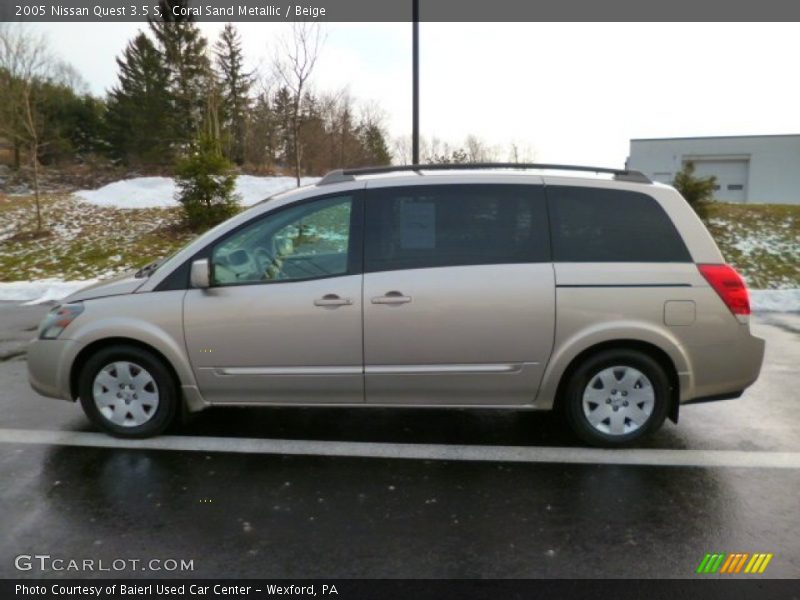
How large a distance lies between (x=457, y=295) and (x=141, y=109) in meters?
35.4

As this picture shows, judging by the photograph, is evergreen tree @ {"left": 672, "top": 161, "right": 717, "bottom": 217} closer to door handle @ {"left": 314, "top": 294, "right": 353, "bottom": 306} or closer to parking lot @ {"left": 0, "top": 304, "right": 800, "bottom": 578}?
parking lot @ {"left": 0, "top": 304, "right": 800, "bottom": 578}

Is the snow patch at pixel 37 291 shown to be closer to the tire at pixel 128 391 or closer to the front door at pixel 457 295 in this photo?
the tire at pixel 128 391

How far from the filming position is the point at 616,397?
3.99m

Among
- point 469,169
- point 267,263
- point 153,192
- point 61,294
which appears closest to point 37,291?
point 61,294

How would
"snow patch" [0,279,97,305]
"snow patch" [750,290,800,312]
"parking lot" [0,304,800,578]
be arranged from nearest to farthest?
"parking lot" [0,304,800,578]
"snow patch" [750,290,800,312]
"snow patch" [0,279,97,305]

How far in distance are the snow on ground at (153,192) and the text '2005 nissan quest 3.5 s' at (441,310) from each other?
52.5ft

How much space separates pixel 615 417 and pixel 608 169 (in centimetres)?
181

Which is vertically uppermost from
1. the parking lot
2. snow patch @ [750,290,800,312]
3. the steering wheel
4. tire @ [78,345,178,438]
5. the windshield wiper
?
the steering wheel

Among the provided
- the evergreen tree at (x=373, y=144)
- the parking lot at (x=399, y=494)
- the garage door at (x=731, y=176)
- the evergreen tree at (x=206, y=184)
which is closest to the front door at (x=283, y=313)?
the parking lot at (x=399, y=494)

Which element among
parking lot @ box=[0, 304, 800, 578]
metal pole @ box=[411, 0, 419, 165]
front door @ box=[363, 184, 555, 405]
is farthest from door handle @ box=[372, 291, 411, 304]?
metal pole @ box=[411, 0, 419, 165]

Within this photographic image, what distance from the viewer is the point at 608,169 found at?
172 inches

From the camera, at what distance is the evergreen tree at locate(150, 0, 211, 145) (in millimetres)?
31422

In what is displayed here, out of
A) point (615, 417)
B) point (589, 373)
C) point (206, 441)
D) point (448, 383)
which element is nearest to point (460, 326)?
point (448, 383)

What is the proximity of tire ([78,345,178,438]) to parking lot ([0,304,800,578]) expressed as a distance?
161 mm
